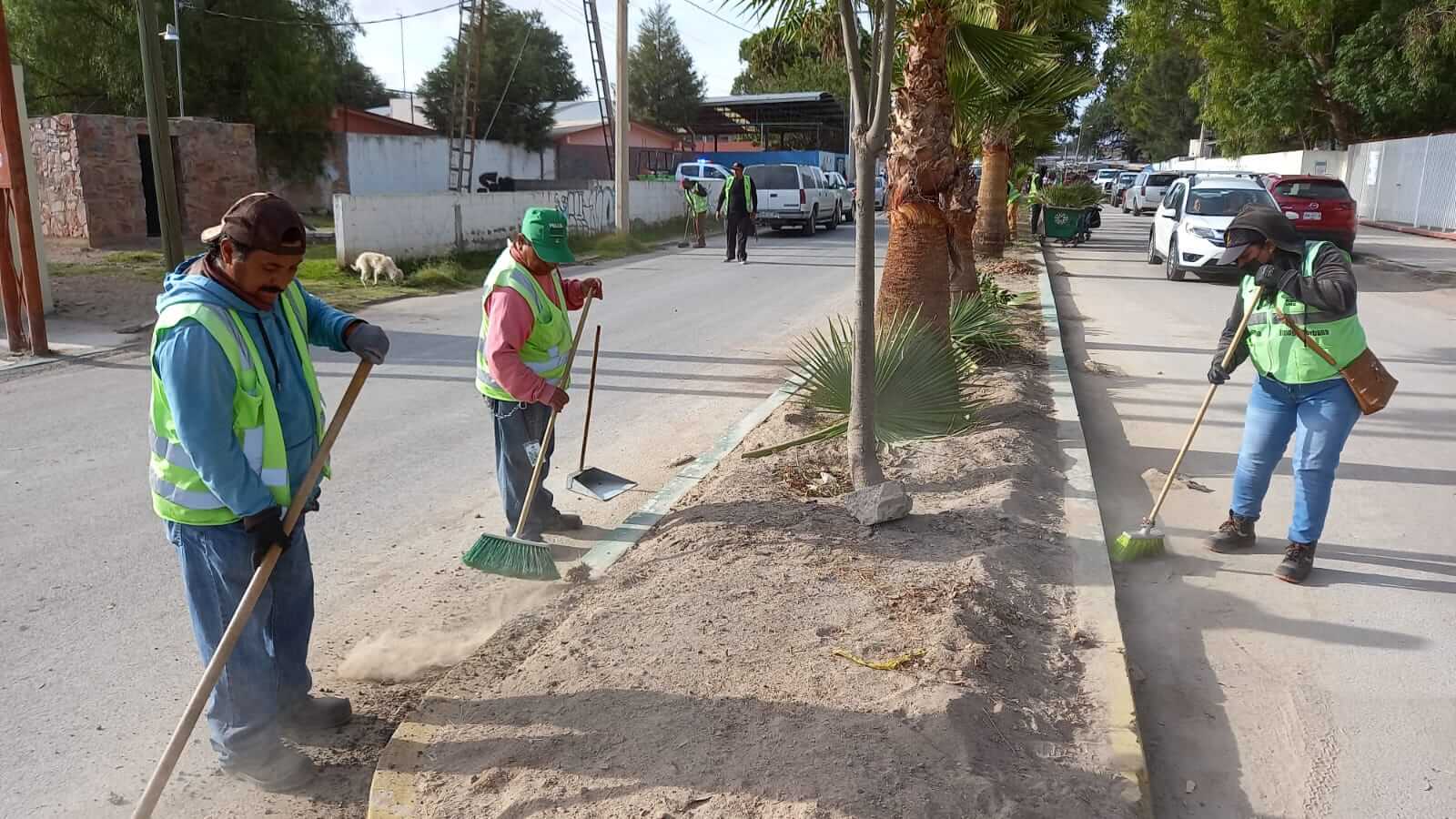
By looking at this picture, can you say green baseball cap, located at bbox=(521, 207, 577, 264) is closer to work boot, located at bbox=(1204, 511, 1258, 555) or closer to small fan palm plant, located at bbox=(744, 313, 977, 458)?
small fan palm plant, located at bbox=(744, 313, 977, 458)

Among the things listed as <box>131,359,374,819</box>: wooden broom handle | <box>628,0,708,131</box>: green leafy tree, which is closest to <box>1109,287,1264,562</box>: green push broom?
<box>131,359,374,819</box>: wooden broom handle

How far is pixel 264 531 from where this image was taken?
2.74 metres

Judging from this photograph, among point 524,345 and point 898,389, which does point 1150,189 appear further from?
point 524,345

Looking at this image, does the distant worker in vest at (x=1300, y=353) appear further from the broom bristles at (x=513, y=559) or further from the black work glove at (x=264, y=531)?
the black work glove at (x=264, y=531)

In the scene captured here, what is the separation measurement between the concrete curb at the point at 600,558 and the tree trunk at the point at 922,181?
4.05 ft

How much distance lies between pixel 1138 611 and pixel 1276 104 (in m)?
33.3

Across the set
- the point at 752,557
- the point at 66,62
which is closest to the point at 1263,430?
the point at 752,557

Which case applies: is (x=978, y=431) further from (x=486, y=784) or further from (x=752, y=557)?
(x=486, y=784)

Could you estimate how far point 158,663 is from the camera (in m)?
3.84

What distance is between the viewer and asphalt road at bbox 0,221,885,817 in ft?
11.0

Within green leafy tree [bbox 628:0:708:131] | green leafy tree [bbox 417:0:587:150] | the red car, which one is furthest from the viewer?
green leafy tree [bbox 628:0:708:131]

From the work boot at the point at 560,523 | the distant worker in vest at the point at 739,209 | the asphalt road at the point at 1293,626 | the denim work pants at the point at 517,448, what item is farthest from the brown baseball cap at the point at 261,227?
the distant worker in vest at the point at 739,209

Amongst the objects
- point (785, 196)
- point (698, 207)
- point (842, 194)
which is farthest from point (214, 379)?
point (842, 194)

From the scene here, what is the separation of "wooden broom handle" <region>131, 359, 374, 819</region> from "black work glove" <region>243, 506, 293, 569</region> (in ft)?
0.06
